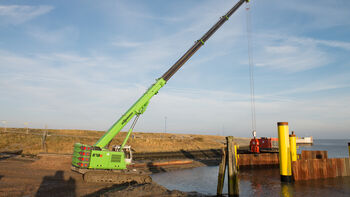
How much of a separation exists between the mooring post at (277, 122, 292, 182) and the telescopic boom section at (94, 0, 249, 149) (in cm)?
955

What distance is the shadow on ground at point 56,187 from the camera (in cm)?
1283

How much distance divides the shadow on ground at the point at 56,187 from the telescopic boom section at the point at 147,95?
10.2 ft

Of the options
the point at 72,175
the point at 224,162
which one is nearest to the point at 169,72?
the point at 224,162

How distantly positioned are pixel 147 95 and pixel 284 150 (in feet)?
34.7

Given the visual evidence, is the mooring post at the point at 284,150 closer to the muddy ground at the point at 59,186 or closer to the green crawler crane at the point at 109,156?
the muddy ground at the point at 59,186

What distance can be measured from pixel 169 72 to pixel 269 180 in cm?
1194

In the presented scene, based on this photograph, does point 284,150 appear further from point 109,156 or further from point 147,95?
point 109,156

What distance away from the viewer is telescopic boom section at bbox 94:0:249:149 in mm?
16719

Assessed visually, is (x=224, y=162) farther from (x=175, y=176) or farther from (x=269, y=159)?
(x=269, y=159)

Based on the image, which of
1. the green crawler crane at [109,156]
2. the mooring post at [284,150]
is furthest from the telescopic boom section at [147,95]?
the mooring post at [284,150]

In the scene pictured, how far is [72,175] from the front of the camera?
57.3ft

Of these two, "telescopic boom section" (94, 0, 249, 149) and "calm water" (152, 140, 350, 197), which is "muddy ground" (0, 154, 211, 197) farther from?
"calm water" (152, 140, 350, 197)

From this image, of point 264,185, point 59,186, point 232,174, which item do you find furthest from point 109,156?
point 264,185

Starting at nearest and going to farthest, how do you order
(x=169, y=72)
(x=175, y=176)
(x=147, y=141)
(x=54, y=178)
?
1. (x=54, y=178)
2. (x=169, y=72)
3. (x=175, y=176)
4. (x=147, y=141)
